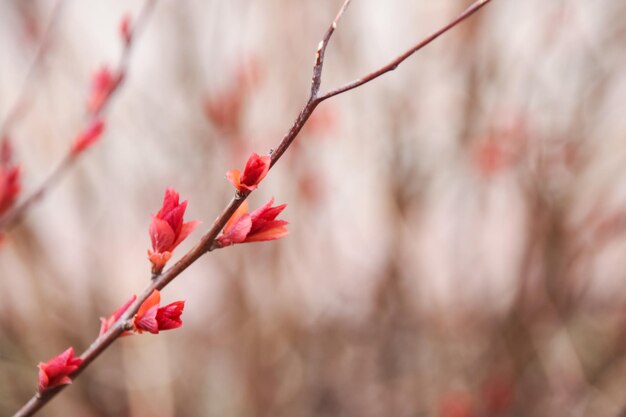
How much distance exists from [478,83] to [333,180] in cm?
78

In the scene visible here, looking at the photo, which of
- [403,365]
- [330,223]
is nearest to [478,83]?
[330,223]

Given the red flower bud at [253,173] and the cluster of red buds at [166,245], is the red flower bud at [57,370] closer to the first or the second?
the cluster of red buds at [166,245]

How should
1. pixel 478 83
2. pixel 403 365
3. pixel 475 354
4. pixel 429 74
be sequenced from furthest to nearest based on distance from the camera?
pixel 403 365 < pixel 475 354 < pixel 429 74 < pixel 478 83

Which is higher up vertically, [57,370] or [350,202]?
[350,202]

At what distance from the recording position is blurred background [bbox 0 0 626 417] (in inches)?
92.6

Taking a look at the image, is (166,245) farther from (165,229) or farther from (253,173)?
(253,173)

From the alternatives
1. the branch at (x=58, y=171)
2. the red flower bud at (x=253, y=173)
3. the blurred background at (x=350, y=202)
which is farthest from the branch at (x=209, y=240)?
the blurred background at (x=350, y=202)

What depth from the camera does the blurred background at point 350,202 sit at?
235 centimetres

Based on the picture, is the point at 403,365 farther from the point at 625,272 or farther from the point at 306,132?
the point at 306,132

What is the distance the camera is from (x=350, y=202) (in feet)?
9.91

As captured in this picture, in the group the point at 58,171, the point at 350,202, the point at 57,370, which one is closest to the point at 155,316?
the point at 57,370

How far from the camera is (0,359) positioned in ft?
8.79

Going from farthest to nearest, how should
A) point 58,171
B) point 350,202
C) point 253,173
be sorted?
point 350,202, point 58,171, point 253,173

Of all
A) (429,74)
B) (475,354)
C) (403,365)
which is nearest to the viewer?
(429,74)
